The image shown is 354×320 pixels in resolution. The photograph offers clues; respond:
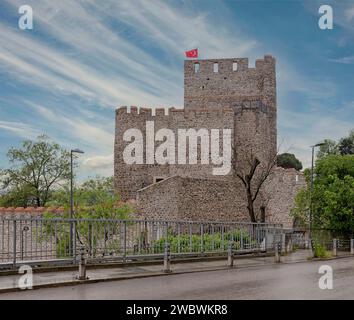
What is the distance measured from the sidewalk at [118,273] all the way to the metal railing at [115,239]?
0.57 meters

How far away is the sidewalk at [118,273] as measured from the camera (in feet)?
47.2

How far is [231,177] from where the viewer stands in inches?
1843

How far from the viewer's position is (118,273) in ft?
56.2

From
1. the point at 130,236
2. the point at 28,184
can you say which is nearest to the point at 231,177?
the point at 28,184

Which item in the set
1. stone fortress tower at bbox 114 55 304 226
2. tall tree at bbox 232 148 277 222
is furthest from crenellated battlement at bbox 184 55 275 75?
tall tree at bbox 232 148 277 222

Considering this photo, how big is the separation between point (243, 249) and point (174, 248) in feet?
13.4

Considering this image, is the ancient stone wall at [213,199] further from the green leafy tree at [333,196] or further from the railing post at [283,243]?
the railing post at [283,243]

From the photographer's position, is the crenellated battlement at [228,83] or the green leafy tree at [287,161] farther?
the green leafy tree at [287,161]

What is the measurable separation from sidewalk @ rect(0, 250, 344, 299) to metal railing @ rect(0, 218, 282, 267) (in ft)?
1.87

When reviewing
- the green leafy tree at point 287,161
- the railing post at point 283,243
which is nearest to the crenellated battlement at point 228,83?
the green leafy tree at point 287,161

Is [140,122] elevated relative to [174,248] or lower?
elevated

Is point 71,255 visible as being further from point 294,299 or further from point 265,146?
point 265,146

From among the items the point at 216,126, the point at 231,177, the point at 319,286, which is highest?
the point at 216,126
